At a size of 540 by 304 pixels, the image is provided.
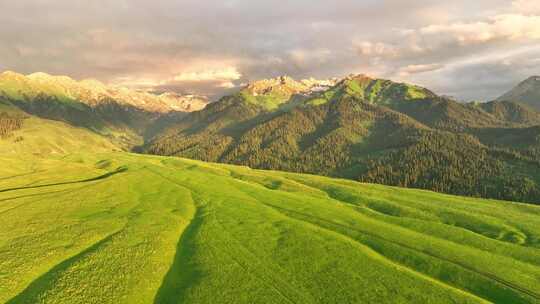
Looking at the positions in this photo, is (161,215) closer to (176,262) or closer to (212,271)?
(176,262)

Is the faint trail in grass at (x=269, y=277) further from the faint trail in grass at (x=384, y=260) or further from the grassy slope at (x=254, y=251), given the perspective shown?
the faint trail in grass at (x=384, y=260)

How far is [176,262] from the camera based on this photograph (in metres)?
51.6

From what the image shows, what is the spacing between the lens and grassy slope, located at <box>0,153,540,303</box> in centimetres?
4184

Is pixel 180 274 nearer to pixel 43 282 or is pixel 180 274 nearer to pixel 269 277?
pixel 269 277

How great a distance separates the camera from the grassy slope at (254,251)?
41844 millimetres

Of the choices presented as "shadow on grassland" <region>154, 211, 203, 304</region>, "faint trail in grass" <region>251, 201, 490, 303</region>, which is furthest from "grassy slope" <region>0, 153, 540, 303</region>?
"faint trail in grass" <region>251, 201, 490, 303</region>

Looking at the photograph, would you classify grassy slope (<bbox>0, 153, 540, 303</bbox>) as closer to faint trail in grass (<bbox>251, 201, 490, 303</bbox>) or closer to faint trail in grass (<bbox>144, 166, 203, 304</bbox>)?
faint trail in grass (<bbox>144, 166, 203, 304</bbox>)

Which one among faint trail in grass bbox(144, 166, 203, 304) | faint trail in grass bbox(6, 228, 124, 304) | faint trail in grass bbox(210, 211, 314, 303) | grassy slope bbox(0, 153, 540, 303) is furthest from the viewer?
grassy slope bbox(0, 153, 540, 303)

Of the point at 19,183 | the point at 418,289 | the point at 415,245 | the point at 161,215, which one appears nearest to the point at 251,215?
the point at 161,215

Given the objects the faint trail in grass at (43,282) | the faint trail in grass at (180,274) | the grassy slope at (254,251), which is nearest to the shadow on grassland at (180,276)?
the faint trail in grass at (180,274)

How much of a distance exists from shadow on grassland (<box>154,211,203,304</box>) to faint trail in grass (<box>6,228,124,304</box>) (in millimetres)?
13160

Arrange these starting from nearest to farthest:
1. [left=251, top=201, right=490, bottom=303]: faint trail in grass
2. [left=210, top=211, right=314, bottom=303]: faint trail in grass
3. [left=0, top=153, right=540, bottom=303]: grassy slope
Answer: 1. [left=210, top=211, right=314, bottom=303]: faint trail in grass
2. [left=0, top=153, right=540, bottom=303]: grassy slope
3. [left=251, top=201, right=490, bottom=303]: faint trail in grass

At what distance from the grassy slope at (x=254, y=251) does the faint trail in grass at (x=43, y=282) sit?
199 millimetres

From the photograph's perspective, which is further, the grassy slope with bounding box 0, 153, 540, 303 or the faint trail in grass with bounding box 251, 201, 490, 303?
the faint trail in grass with bounding box 251, 201, 490, 303
